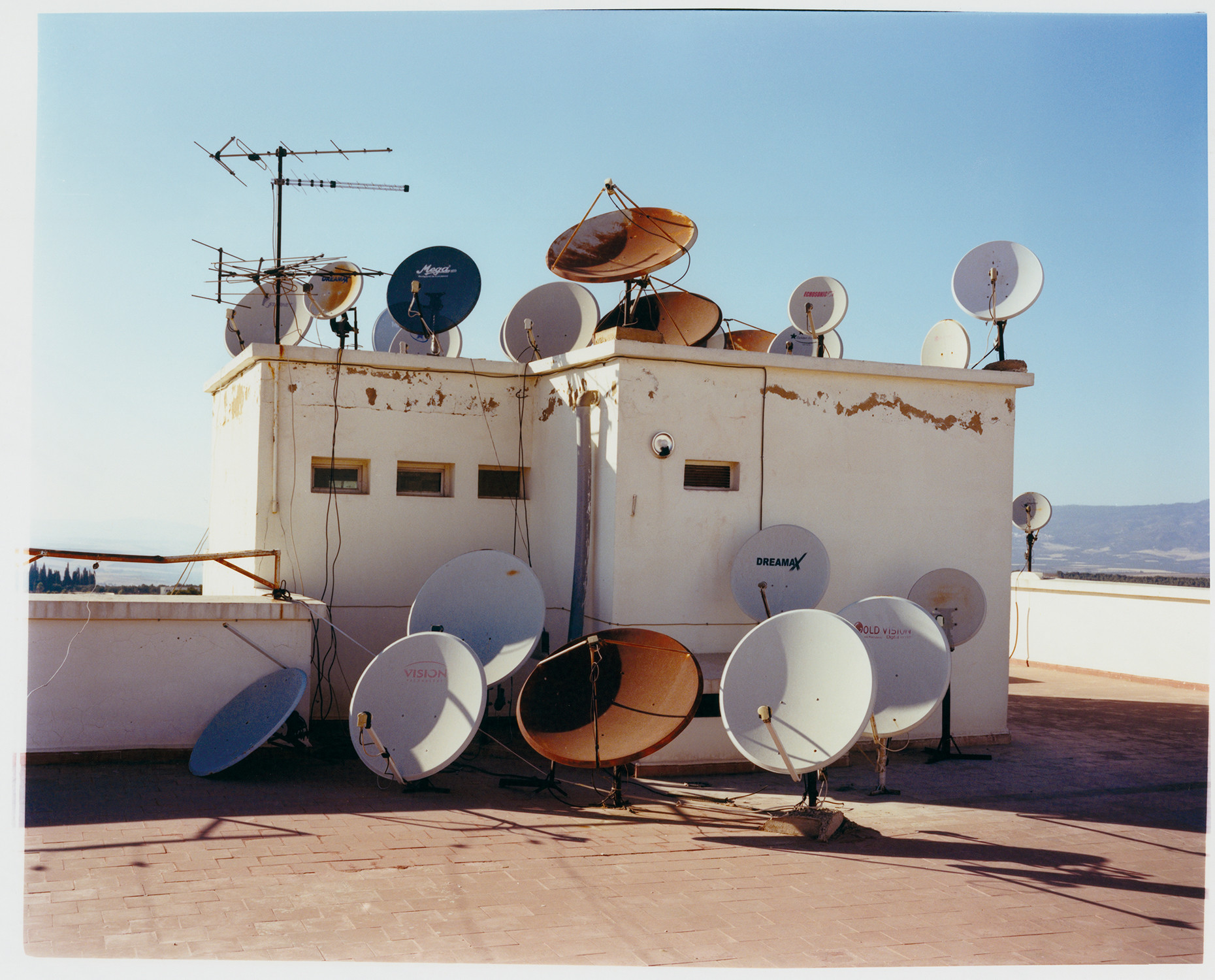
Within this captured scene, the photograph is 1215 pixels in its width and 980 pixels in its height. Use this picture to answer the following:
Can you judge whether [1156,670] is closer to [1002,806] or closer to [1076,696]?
[1076,696]

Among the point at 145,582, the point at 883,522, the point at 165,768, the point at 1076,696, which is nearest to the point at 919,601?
the point at 883,522

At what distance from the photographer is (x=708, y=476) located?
9898mm

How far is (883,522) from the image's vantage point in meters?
10.3

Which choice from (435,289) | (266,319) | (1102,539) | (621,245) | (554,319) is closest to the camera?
(621,245)

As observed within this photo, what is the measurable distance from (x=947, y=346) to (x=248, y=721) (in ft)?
32.7

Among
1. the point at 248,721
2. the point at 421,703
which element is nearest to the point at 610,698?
the point at 421,703

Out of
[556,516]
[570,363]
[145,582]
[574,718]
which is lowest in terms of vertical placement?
[574,718]

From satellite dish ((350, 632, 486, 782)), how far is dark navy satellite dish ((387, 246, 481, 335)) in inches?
191

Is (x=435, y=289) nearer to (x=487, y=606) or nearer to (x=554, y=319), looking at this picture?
(x=554, y=319)

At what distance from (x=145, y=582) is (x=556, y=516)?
431 cm

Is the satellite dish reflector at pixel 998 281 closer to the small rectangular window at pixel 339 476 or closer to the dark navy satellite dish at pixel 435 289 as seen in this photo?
Result: the dark navy satellite dish at pixel 435 289

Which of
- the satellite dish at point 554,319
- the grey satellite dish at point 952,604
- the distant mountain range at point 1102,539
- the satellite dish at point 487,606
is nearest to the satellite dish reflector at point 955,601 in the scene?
the grey satellite dish at point 952,604

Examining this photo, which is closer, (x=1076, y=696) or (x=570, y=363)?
(x=570, y=363)

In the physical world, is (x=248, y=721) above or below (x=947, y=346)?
below
